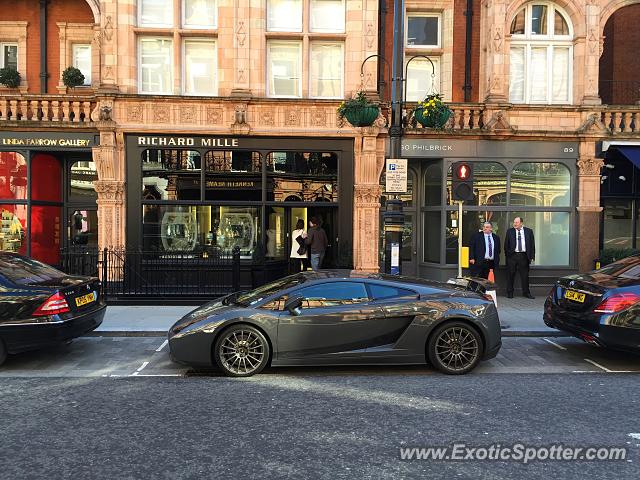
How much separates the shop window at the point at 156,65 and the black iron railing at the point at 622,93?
Answer: 11954mm

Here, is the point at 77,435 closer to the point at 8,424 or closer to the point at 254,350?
the point at 8,424

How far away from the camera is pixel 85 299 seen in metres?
7.42

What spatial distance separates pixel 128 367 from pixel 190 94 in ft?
27.0

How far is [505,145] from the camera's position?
1338cm

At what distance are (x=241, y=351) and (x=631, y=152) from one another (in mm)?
11585

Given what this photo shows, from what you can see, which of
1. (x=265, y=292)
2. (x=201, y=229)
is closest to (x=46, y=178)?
(x=201, y=229)

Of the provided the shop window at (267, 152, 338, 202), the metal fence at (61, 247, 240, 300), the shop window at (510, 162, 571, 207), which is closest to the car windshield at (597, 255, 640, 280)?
the shop window at (510, 162, 571, 207)

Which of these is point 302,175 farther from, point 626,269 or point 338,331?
point 626,269

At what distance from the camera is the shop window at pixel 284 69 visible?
13.4 m

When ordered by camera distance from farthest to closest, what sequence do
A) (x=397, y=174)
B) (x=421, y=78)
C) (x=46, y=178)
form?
(x=421, y=78)
(x=46, y=178)
(x=397, y=174)

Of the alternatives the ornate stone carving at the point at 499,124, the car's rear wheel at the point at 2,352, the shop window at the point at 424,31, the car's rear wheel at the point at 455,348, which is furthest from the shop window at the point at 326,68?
the car's rear wheel at the point at 2,352

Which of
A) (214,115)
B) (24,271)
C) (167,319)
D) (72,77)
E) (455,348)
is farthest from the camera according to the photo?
(72,77)

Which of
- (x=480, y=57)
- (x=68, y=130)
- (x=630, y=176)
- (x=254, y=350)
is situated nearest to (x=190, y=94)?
(x=68, y=130)

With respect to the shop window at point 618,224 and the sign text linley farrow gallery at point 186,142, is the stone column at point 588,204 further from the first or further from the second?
the sign text linley farrow gallery at point 186,142
